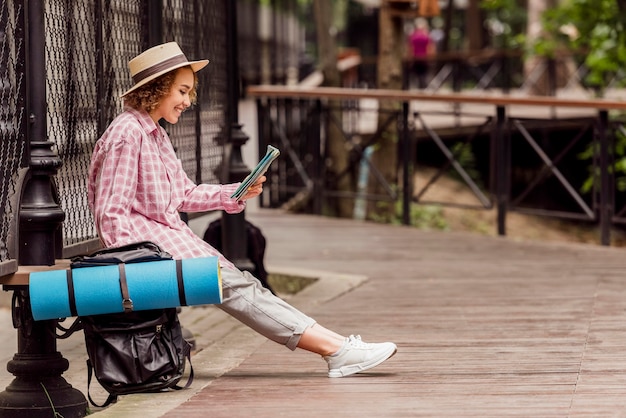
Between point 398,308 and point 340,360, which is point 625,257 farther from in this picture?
point 340,360

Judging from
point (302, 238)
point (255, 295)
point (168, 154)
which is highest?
point (168, 154)

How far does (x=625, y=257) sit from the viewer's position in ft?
32.4

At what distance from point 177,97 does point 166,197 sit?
42cm

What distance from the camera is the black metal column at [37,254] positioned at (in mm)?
5438

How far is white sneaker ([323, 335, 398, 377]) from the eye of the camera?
19.4 feet

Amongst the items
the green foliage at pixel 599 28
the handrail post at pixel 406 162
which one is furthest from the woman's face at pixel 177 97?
the green foliage at pixel 599 28

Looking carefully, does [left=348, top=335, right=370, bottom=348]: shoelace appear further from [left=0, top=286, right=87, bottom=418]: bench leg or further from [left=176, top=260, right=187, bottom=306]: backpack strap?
[left=0, top=286, right=87, bottom=418]: bench leg

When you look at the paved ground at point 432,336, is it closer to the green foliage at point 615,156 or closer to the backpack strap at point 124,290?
the backpack strap at point 124,290

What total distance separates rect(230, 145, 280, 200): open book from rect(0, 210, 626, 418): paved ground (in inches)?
32.9

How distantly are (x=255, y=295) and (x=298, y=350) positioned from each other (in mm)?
906

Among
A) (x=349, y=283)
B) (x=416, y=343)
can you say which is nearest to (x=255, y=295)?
(x=416, y=343)

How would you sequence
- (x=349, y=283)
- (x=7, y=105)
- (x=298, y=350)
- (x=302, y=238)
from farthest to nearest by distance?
1. (x=302, y=238)
2. (x=349, y=283)
3. (x=298, y=350)
4. (x=7, y=105)

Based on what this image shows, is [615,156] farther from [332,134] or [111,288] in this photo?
[111,288]

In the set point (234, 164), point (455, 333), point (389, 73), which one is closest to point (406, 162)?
point (389, 73)
